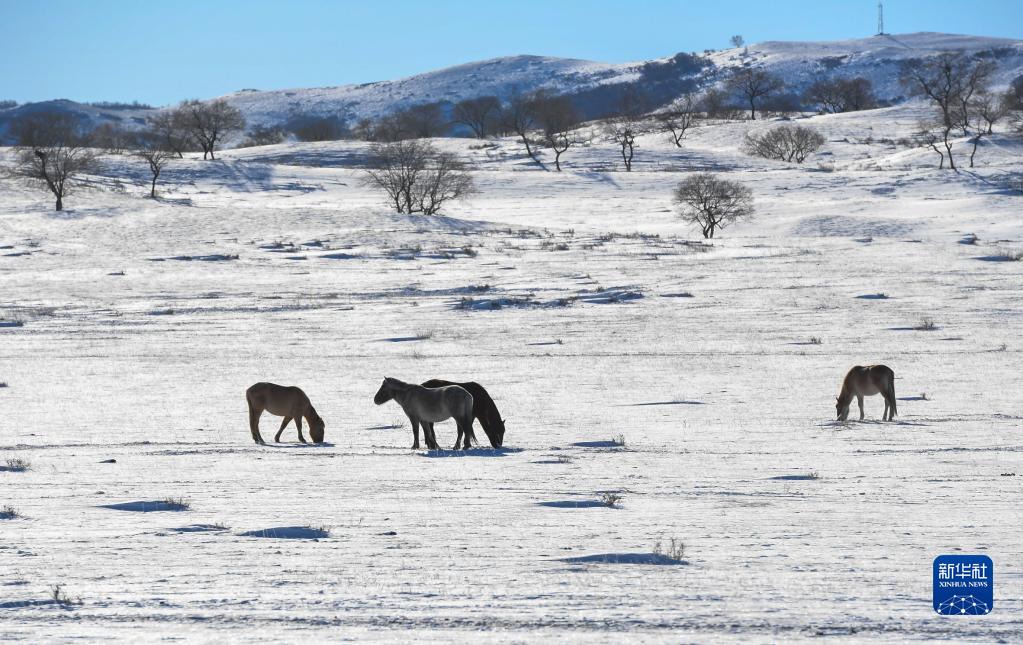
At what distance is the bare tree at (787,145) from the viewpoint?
93562mm

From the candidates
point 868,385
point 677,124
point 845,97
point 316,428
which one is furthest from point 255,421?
point 845,97

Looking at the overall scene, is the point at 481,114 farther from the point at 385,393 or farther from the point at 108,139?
the point at 385,393

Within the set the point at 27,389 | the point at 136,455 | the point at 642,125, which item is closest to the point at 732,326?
the point at 27,389

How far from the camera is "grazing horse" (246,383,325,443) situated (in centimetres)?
1361

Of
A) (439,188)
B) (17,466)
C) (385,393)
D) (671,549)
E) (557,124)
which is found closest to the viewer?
(671,549)

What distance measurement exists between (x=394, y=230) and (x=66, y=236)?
16.7 m

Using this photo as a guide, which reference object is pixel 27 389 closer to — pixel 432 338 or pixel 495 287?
pixel 432 338

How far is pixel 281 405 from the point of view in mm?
13656

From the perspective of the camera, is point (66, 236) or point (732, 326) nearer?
point (732, 326)

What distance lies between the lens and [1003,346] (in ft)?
76.9

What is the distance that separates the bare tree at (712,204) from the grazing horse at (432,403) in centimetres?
4671

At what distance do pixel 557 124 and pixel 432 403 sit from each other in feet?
351

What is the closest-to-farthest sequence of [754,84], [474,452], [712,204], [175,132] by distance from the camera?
1. [474,452]
2. [712,204]
3. [175,132]
4. [754,84]

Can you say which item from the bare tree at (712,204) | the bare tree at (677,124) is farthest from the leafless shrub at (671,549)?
the bare tree at (677,124)
